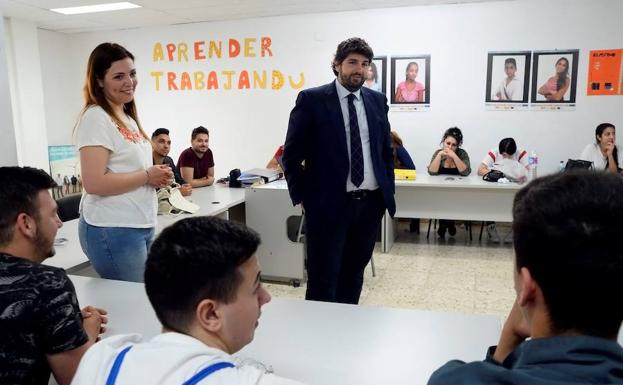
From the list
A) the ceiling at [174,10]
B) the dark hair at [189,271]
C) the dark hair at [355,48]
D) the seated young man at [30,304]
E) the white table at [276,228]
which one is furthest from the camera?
the ceiling at [174,10]

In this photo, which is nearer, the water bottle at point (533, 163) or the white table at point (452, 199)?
the white table at point (452, 199)

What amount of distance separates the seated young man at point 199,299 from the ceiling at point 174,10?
5044 millimetres

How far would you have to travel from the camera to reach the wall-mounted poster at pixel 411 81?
587 cm

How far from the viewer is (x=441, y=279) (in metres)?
4.00

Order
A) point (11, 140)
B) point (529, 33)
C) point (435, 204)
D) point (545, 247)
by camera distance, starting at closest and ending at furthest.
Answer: point (545, 247)
point (11, 140)
point (435, 204)
point (529, 33)

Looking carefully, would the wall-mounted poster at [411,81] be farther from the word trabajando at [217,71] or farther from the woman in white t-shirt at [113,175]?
the woman in white t-shirt at [113,175]

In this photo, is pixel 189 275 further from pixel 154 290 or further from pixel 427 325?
pixel 427 325

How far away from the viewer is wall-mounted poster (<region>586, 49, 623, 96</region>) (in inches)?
209

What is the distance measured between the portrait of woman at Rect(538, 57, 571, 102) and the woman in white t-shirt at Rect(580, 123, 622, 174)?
1.82 feet

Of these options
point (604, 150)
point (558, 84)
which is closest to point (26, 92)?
point (558, 84)

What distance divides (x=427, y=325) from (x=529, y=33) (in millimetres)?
5062

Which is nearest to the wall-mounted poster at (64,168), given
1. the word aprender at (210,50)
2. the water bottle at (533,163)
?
the word aprender at (210,50)

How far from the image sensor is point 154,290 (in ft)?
2.85

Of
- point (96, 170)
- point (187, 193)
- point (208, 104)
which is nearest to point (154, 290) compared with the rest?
point (96, 170)
